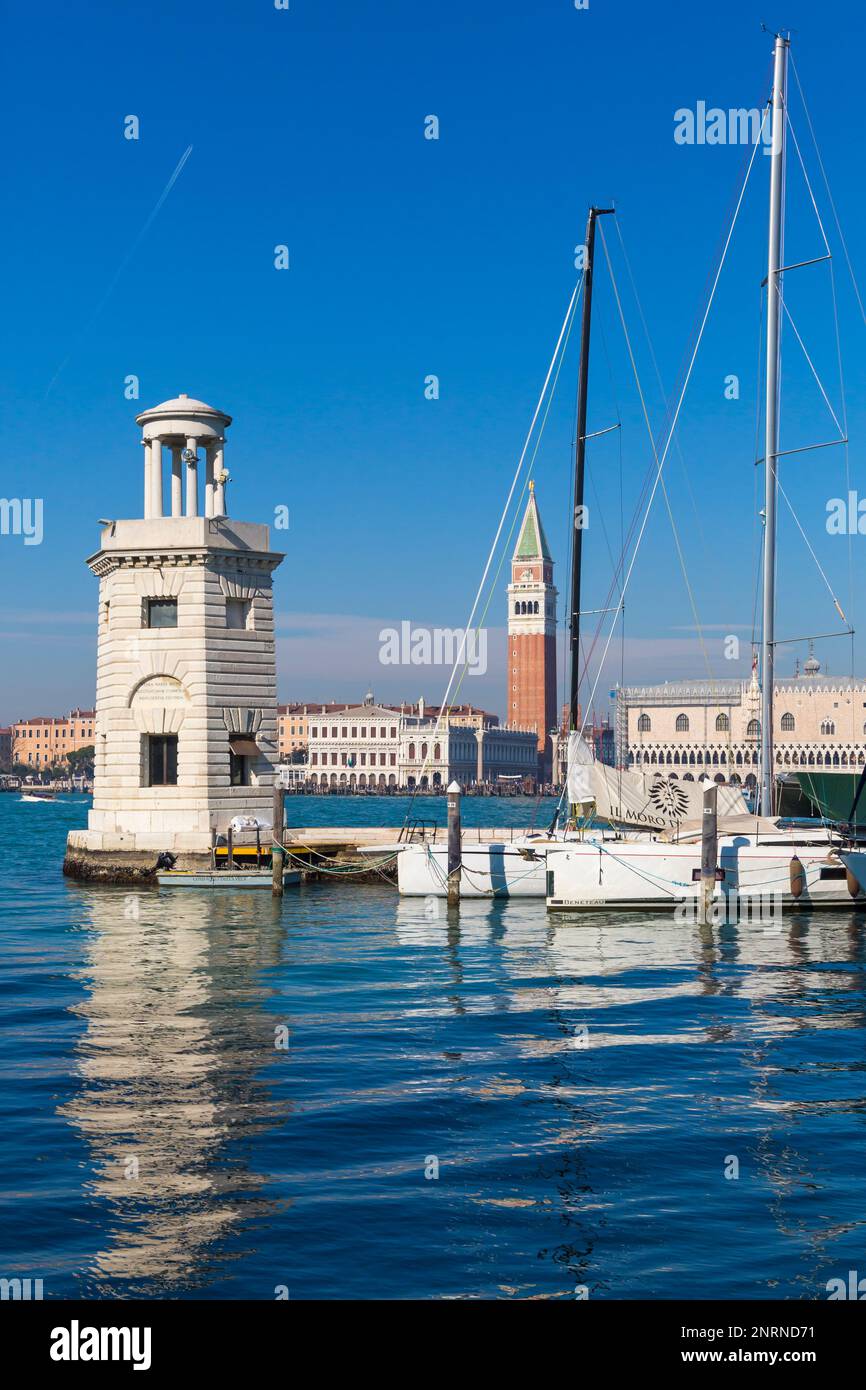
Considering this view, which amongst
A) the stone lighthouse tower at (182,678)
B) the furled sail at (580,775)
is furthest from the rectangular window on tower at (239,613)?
the furled sail at (580,775)

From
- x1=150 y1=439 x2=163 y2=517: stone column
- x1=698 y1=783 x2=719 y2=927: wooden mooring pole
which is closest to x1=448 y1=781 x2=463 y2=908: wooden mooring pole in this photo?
x1=698 y1=783 x2=719 y2=927: wooden mooring pole

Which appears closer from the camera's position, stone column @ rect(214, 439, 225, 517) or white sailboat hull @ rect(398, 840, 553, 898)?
white sailboat hull @ rect(398, 840, 553, 898)

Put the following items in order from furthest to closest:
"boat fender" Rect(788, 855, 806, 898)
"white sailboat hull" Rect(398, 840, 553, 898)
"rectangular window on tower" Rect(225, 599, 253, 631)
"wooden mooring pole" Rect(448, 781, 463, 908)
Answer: "rectangular window on tower" Rect(225, 599, 253, 631) → "white sailboat hull" Rect(398, 840, 553, 898) → "wooden mooring pole" Rect(448, 781, 463, 908) → "boat fender" Rect(788, 855, 806, 898)

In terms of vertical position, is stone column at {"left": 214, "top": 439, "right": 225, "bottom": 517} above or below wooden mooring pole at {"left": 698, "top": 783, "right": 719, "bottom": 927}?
above

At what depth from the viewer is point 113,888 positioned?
3784 centimetres

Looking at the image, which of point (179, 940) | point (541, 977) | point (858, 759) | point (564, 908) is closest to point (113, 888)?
point (179, 940)

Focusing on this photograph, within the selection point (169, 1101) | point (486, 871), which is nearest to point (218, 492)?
point (486, 871)

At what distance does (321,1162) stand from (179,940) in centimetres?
1553

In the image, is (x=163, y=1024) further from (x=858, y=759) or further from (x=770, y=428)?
(x=858, y=759)

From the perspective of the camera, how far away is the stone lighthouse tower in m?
38.4

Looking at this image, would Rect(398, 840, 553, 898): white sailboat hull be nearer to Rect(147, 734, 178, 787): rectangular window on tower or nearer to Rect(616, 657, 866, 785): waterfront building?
Rect(147, 734, 178, 787): rectangular window on tower

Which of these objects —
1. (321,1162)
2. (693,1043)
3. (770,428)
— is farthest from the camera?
(770,428)

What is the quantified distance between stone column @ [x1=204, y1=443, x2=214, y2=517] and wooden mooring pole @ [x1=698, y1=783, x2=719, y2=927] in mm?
18712

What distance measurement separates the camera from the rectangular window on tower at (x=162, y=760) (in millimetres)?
39094
